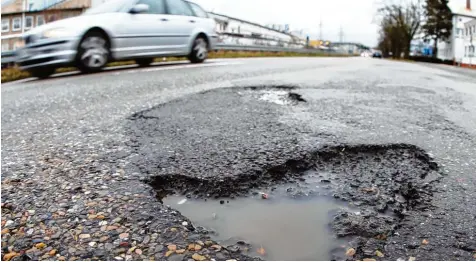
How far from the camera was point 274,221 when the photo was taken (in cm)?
182

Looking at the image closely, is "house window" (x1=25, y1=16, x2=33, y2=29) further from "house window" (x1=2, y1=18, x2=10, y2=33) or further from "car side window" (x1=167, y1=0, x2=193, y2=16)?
"car side window" (x1=167, y1=0, x2=193, y2=16)

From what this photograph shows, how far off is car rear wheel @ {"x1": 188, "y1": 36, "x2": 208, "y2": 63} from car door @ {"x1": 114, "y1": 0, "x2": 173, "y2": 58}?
0.96m

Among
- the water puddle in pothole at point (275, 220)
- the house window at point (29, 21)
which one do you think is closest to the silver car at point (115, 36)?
the water puddle in pothole at point (275, 220)

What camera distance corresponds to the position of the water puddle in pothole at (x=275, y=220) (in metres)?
1.60

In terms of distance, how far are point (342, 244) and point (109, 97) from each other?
13.5ft

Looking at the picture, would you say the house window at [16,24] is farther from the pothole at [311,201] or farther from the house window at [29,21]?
the pothole at [311,201]

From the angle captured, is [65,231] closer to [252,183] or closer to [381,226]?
[252,183]

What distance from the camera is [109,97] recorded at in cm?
507

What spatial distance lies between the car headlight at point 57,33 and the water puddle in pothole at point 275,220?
6.36 meters

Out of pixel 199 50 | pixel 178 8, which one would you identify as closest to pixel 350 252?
pixel 178 8

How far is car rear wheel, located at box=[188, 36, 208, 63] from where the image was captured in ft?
34.5

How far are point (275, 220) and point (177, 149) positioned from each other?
46.0 inches

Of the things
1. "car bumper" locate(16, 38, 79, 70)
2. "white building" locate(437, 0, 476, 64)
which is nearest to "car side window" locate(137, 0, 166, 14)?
"car bumper" locate(16, 38, 79, 70)

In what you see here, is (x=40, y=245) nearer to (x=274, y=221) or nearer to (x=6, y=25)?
(x=274, y=221)
